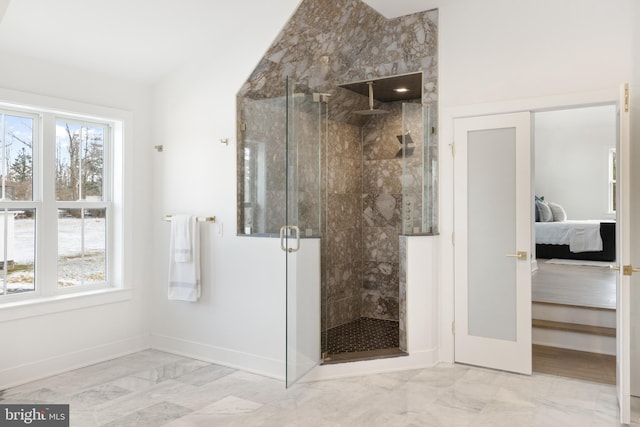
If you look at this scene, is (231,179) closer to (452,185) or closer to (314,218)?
(314,218)

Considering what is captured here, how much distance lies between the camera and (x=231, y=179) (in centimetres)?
392

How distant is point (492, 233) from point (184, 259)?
2.54 metres

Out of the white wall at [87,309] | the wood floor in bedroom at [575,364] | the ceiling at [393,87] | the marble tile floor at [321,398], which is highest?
the ceiling at [393,87]

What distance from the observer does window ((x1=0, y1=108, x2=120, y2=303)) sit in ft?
11.7

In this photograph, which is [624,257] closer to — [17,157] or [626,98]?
[626,98]

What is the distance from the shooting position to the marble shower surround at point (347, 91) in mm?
3795

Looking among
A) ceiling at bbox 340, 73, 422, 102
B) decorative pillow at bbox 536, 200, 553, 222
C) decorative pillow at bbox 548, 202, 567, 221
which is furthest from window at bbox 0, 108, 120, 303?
decorative pillow at bbox 548, 202, 567, 221

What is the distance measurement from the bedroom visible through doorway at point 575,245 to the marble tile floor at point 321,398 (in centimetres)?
52

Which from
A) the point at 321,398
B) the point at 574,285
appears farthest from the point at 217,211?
the point at 574,285

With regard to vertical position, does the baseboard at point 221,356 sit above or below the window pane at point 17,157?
below

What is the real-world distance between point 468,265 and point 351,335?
132 centimetres

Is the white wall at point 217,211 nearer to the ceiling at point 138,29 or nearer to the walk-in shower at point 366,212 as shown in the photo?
the ceiling at point 138,29

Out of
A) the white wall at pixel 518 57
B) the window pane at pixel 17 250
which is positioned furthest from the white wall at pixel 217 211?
the white wall at pixel 518 57

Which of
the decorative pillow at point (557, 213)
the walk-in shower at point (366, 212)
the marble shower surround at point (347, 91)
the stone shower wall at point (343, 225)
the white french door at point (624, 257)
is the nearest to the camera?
the white french door at point (624, 257)
